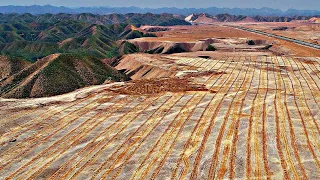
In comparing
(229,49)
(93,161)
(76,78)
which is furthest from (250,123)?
(229,49)

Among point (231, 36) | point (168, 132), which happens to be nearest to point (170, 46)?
point (231, 36)

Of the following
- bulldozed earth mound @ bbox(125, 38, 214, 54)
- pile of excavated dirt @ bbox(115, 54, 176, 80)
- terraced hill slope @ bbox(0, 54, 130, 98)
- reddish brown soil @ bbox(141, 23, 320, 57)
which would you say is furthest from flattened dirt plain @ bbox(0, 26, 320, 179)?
bulldozed earth mound @ bbox(125, 38, 214, 54)

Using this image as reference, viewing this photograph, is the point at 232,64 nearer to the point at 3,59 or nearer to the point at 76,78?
the point at 76,78

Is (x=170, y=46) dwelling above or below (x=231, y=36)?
below

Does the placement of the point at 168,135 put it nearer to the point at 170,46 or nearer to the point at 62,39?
the point at 170,46

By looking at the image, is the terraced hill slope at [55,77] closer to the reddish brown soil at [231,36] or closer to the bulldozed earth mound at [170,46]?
the bulldozed earth mound at [170,46]
